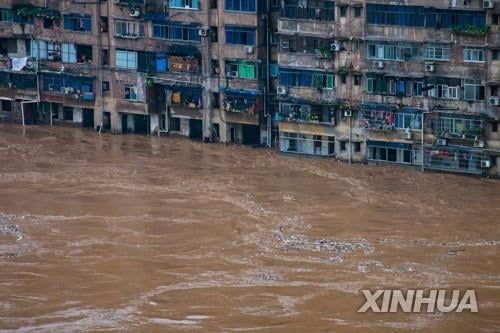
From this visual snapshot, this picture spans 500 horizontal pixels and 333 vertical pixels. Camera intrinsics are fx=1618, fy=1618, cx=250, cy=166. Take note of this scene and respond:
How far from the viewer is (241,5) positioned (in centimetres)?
6031

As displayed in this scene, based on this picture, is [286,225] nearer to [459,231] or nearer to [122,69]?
[459,231]

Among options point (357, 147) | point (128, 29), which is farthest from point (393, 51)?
point (128, 29)

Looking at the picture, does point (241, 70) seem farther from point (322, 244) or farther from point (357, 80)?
point (322, 244)

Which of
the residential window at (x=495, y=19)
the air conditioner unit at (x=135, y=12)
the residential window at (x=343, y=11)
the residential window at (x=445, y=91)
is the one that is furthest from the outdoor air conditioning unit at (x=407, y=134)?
the air conditioner unit at (x=135, y=12)

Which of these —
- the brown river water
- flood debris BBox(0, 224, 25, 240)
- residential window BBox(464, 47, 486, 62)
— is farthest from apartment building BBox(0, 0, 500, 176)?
flood debris BBox(0, 224, 25, 240)

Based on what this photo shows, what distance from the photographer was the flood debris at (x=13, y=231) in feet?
164

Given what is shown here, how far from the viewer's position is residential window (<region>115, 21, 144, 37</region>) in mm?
63375

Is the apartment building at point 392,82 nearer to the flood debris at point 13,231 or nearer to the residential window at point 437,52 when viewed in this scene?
the residential window at point 437,52

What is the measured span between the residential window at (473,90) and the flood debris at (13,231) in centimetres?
1636

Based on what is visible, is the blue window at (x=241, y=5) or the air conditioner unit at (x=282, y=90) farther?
the blue window at (x=241, y=5)

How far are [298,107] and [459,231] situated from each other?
1159cm

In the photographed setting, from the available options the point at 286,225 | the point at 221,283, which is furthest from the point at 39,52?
the point at 221,283

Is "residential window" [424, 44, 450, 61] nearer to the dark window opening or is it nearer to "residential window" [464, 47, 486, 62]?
"residential window" [464, 47, 486, 62]

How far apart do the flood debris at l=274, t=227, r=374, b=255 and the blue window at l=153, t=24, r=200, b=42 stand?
14.5m
